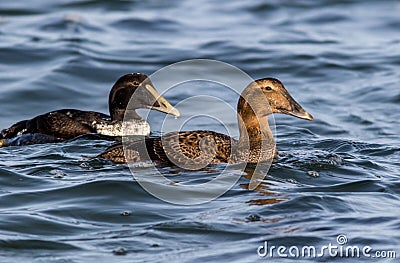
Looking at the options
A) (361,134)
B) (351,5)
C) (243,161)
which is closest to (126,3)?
(351,5)

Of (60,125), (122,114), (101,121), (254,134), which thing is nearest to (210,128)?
(122,114)

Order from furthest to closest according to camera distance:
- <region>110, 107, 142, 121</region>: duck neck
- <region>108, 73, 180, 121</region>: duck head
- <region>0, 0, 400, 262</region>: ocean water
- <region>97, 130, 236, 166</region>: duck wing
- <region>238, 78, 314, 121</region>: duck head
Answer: <region>110, 107, 142, 121</region>: duck neck < <region>108, 73, 180, 121</region>: duck head < <region>238, 78, 314, 121</region>: duck head < <region>97, 130, 236, 166</region>: duck wing < <region>0, 0, 400, 262</region>: ocean water

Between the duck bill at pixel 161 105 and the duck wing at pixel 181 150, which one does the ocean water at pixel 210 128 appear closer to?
the duck wing at pixel 181 150

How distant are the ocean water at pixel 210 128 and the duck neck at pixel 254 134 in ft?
0.73

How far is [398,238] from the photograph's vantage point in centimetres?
734

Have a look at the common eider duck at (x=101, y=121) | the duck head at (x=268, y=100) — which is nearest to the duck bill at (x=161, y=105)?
the common eider duck at (x=101, y=121)

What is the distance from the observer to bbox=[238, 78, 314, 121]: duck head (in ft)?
30.9

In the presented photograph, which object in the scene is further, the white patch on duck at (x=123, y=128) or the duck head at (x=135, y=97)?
the white patch on duck at (x=123, y=128)

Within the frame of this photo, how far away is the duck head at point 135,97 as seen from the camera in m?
11.0

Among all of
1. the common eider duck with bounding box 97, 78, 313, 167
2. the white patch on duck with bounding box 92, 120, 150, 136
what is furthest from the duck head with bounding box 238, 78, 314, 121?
the white patch on duck with bounding box 92, 120, 150, 136

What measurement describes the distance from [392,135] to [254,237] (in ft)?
16.4

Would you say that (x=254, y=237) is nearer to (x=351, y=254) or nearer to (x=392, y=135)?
(x=351, y=254)

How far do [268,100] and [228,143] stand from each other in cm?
64

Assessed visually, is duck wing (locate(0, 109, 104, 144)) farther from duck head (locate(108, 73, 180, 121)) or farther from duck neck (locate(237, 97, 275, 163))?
duck neck (locate(237, 97, 275, 163))
